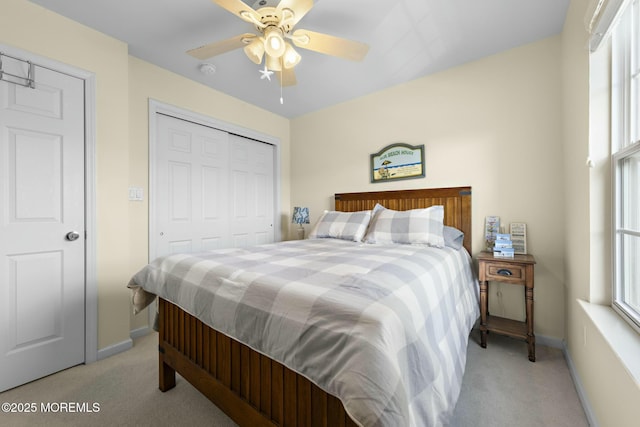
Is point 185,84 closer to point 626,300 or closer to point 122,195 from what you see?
point 122,195

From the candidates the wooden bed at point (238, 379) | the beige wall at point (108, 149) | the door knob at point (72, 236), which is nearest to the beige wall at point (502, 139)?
the wooden bed at point (238, 379)

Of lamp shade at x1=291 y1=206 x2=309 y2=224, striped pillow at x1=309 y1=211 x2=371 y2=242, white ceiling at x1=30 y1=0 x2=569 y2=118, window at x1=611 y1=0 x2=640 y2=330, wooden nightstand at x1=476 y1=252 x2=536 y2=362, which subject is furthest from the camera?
lamp shade at x1=291 y1=206 x2=309 y2=224

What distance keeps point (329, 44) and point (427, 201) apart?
1.74 meters

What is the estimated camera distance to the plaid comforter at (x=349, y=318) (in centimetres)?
74

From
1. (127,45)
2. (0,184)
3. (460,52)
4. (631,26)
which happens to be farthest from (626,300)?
(127,45)

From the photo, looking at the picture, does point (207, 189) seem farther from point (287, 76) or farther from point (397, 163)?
point (397, 163)

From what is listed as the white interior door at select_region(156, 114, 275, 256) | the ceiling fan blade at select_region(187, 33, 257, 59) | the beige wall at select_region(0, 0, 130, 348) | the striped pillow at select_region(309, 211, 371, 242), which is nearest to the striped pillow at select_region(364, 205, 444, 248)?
the striped pillow at select_region(309, 211, 371, 242)

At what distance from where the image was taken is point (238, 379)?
120 centimetres

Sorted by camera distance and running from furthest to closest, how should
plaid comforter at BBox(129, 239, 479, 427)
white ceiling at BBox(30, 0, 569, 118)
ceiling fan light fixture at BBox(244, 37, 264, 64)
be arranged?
white ceiling at BBox(30, 0, 569, 118)
ceiling fan light fixture at BBox(244, 37, 264, 64)
plaid comforter at BBox(129, 239, 479, 427)

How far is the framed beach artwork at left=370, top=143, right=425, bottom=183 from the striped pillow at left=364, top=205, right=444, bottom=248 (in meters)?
0.54

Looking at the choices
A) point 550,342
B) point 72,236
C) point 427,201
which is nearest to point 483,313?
point 550,342

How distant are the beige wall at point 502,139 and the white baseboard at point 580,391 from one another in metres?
0.25

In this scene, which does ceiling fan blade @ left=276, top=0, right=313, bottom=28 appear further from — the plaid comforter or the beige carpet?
the beige carpet

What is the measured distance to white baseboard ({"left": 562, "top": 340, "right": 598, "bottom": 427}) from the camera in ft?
4.40
